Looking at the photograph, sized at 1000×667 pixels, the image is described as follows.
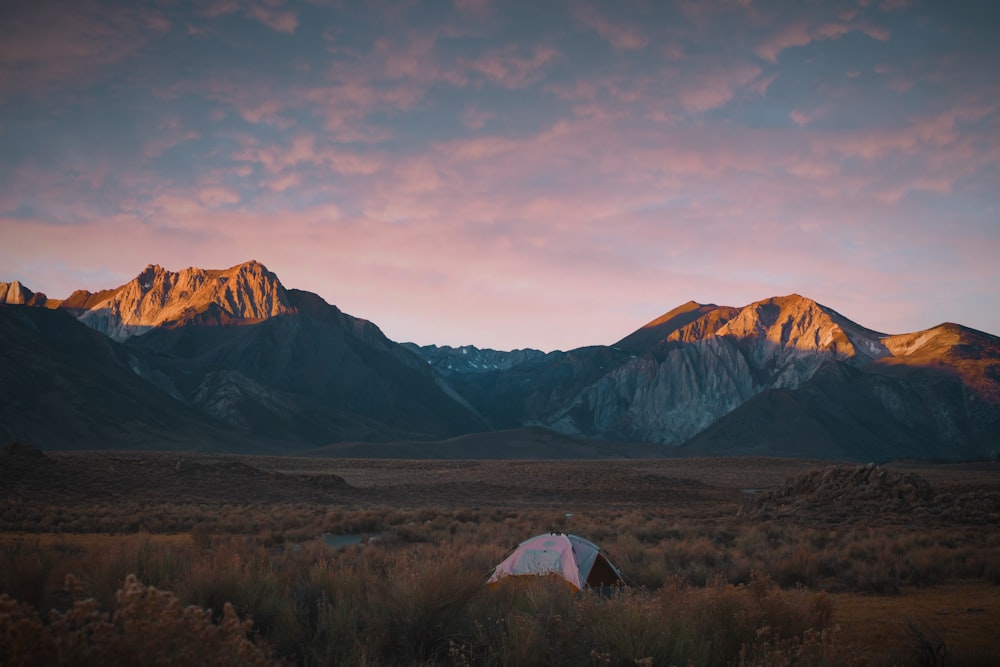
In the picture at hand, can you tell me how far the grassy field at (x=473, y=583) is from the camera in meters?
6.13

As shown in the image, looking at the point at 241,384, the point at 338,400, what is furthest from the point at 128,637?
the point at 338,400

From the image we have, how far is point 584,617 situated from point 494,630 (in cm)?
99

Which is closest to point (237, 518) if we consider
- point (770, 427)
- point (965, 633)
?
point (965, 633)

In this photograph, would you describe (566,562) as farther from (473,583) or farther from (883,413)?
(883,413)

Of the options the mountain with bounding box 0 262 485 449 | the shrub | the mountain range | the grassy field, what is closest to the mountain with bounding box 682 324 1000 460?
the mountain range

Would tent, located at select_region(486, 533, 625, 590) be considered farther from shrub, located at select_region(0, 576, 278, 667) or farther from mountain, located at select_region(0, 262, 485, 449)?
mountain, located at select_region(0, 262, 485, 449)

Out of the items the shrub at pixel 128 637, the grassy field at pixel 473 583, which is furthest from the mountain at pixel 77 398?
the shrub at pixel 128 637

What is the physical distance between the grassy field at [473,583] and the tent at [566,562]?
85cm

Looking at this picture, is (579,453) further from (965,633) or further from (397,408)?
(965,633)

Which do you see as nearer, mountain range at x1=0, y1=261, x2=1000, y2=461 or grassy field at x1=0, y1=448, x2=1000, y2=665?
grassy field at x1=0, y1=448, x2=1000, y2=665

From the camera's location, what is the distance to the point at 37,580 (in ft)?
25.2

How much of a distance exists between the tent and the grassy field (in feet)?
2.78

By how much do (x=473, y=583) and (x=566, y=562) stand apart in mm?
5257

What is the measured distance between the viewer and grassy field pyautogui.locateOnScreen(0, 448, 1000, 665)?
6133 millimetres
